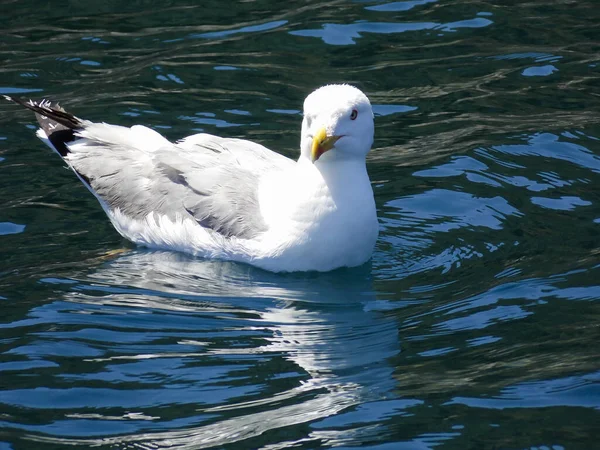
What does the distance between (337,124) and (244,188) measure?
1.01 m

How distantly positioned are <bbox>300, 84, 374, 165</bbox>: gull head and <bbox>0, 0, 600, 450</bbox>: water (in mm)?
899

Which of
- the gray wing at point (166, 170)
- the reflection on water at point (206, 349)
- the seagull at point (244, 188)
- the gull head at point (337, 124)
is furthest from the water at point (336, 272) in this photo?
the gull head at point (337, 124)

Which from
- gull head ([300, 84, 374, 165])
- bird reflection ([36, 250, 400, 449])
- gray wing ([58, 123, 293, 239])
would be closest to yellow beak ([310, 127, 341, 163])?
gull head ([300, 84, 374, 165])

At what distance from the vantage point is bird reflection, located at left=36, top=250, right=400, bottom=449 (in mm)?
5465

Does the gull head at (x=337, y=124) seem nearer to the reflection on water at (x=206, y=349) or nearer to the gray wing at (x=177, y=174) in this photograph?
the gray wing at (x=177, y=174)

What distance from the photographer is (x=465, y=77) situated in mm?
10695

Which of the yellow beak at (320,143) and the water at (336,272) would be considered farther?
the yellow beak at (320,143)

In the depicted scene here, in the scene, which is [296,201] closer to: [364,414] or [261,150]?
[261,150]

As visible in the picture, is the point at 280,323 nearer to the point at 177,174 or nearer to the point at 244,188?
the point at 244,188

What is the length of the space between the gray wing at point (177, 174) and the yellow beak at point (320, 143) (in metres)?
0.75

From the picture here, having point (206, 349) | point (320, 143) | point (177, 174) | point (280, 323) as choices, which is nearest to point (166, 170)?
point (177, 174)

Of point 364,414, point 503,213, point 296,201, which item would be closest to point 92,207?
point 296,201

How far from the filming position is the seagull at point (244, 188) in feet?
23.9

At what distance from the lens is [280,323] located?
6.71 m
